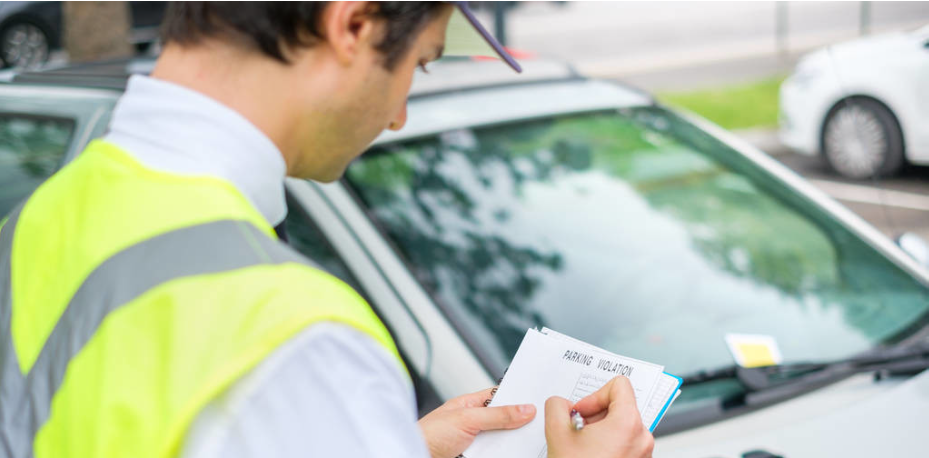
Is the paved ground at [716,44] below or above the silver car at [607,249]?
below

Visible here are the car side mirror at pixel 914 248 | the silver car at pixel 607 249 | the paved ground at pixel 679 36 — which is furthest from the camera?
the paved ground at pixel 679 36

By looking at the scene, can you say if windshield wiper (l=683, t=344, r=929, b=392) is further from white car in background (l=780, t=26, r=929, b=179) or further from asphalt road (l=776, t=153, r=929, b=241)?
white car in background (l=780, t=26, r=929, b=179)

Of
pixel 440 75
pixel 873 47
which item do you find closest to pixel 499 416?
pixel 440 75

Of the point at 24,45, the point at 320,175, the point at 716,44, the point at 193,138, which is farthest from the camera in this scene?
the point at 716,44

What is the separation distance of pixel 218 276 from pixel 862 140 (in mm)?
6765

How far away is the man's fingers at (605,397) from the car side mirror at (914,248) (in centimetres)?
173

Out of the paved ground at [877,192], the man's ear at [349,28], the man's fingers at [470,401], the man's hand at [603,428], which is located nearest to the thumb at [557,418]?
the man's hand at [603,428]

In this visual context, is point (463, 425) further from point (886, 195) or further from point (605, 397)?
point (886, 195)

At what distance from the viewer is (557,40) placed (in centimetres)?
1578

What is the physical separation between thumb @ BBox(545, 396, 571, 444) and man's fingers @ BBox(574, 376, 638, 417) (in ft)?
0.06

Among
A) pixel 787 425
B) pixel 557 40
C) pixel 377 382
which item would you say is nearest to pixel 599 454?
pixel 377 382

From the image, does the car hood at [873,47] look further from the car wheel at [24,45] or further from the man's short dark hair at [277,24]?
the car wheel at [24,45]

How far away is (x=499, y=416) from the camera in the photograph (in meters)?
1.23

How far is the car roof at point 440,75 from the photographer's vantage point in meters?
2.54
